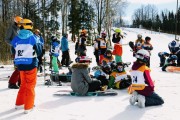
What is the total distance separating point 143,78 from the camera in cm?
752

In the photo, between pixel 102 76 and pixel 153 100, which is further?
pixel 102 76

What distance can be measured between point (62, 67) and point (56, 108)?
9801mm

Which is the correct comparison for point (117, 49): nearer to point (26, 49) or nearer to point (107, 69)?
point (107, 69)

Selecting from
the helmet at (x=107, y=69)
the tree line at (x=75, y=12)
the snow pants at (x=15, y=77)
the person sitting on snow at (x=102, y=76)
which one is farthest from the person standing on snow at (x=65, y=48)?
the tree line at (x=75, y=12)

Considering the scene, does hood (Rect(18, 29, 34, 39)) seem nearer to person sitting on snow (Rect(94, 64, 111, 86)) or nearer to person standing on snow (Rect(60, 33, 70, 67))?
person sitting on snow (Rect(94, 64, 111, 86))

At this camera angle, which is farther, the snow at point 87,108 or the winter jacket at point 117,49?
the winter jacket at point 117,49

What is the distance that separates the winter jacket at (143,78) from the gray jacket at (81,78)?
4.59 ft

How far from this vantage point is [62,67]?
56.5 feet

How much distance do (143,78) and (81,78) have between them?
1.73m

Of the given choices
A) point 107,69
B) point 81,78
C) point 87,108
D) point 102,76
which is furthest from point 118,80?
point 87,108

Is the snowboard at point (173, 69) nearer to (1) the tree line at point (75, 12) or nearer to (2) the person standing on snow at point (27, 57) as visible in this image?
(2) the person standing on snow at point (27, 57)

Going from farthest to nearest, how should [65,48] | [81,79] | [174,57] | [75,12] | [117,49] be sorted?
[75,12] < [65,48] < [174,57] < [117,49] < [81,79]

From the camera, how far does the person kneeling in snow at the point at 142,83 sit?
7.49m

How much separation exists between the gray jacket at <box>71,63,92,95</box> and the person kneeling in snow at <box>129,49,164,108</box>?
1397 mm
